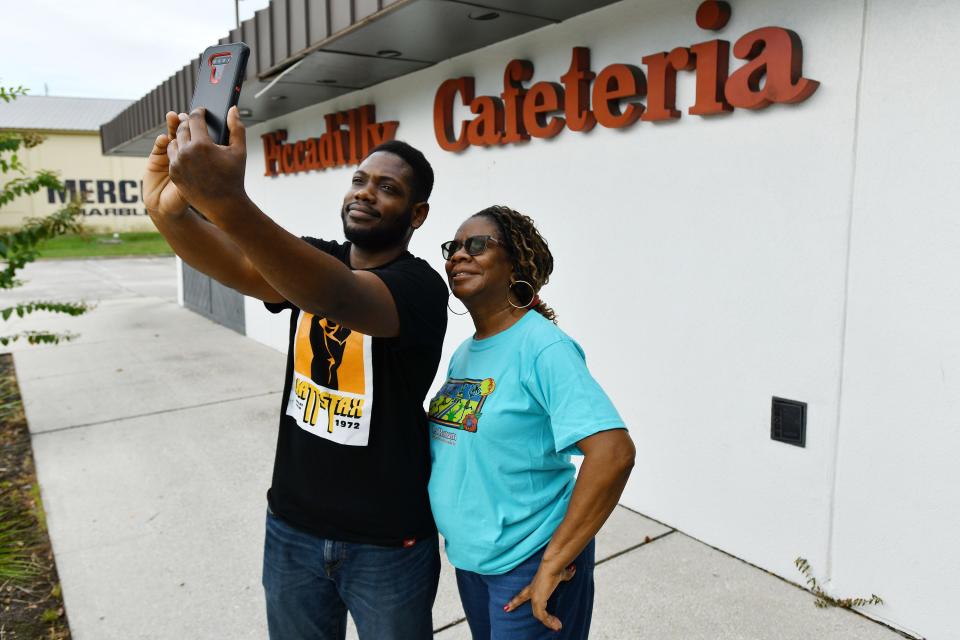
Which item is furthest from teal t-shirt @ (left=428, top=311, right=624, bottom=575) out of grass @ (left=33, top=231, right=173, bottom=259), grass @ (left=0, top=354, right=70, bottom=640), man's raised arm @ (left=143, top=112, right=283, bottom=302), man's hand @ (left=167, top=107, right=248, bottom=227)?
grass @ (left=33, top=231, right=173, bottom=259)

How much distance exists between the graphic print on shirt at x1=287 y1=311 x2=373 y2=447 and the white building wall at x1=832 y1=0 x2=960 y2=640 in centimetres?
224

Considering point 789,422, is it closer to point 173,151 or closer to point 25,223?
point 173,151

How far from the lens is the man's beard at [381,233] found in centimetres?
164

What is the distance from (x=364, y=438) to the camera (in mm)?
1638

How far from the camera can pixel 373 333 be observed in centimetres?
138

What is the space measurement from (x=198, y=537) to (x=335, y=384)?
264cm

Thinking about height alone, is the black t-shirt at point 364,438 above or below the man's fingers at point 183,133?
below

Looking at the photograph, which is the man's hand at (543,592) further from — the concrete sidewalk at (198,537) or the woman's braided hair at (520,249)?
the concrete sidewalk at (198,537)

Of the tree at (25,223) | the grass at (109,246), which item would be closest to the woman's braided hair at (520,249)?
the tree at (25,223)

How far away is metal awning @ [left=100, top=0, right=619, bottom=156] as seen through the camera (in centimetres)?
392

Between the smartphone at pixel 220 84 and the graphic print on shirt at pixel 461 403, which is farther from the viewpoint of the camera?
the graphic print on shirt at pixel 461 403

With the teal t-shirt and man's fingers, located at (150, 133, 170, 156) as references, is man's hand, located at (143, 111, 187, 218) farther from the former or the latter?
the teal t-shirt

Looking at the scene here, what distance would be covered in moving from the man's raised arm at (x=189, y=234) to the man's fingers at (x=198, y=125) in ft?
0.79

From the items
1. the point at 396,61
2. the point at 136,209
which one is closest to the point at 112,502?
the point at 396,61
